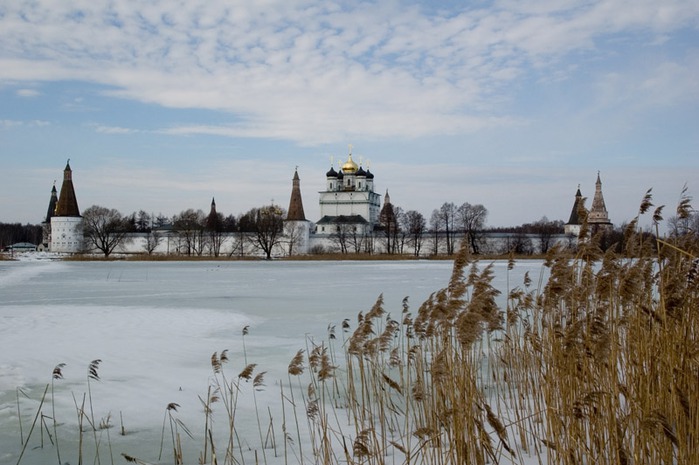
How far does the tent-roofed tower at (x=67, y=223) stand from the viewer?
7350cm

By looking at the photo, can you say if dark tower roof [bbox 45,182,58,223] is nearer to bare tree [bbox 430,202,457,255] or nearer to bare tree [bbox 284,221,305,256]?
bare tree [bbox 284,221,305,256]

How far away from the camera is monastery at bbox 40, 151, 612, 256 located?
236 ft

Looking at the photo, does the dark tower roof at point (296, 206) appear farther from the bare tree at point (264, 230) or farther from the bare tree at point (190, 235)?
the bare tree at point (190, 235)

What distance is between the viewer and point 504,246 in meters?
69.7

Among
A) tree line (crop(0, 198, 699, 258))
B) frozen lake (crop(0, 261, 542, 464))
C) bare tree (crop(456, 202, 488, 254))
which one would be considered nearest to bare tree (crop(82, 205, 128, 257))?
tree line (crop(0, 198, 699, 258))

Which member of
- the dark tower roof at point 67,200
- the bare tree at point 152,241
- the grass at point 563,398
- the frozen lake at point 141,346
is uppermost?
the dark tower roof at point 67,200

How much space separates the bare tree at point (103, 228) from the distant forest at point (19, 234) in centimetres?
4280

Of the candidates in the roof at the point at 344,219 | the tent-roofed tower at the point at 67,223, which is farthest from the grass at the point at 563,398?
the tent-roofed tower at the point at 67,223

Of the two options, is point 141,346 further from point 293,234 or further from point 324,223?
point 324,223

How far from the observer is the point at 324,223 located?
81.9 metres

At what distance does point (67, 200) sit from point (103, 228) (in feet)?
37.1

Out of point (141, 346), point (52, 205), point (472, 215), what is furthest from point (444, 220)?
point (141, 346)

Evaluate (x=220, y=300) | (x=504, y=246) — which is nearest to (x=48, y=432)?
(x=220, y=300)

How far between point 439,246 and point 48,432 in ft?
226
